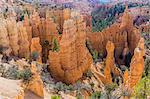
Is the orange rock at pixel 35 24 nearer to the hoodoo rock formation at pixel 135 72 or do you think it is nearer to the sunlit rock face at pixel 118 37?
the sunlit rock face at pixel 118 37

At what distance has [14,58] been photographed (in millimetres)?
49562

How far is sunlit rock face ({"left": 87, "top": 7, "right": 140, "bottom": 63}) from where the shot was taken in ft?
211

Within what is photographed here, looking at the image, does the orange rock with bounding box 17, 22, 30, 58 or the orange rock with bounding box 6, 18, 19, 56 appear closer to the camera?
the orange rock with bounding box 6, 18, 19, 56

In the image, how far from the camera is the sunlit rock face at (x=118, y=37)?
64188 millimetres

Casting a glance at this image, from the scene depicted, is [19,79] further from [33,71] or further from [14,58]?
[14,58]

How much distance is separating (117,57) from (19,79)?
89.4ft

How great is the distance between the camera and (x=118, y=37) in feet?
215

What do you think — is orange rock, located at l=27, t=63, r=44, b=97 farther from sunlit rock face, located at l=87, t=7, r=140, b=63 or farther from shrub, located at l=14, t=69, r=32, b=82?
sunlit rock face, located at l=87, t=7, r=140, b=63

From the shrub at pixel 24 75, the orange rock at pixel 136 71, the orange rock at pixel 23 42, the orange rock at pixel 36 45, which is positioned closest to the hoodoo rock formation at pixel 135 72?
the orange rock at pixel 136 71

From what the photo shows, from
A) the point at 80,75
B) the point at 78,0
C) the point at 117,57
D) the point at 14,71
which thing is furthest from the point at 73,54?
the point at 78,0

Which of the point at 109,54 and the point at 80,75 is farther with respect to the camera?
the point at 109,54

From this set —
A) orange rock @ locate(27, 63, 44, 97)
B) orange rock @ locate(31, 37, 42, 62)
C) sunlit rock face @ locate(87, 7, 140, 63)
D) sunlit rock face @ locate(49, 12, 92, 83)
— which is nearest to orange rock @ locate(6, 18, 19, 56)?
orange rock @ locate(31, 37, 42, 62)

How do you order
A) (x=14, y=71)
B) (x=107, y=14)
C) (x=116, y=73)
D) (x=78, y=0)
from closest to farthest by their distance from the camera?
(x=14, y=71) → (x=116, y=73) → (x=107, y=14) → (x=78, y=0)

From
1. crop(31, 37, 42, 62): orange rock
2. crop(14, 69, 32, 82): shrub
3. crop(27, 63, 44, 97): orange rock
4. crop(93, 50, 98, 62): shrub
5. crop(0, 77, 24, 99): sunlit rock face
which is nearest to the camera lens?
crop(0, 77, 24, 99): sunlit rock face
